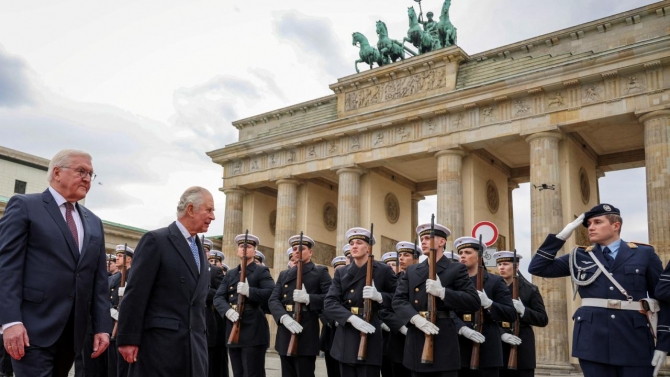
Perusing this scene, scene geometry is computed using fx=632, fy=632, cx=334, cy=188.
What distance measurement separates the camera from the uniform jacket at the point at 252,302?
349 inches

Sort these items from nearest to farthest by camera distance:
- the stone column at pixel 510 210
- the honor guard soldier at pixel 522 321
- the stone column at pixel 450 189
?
1. the honor guard soldier at pixel 522 321
2. the stone column at pixel 450 189
3. the stone column at pixel 510 210

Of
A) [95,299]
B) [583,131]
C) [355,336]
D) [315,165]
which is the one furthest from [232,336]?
[315,165]

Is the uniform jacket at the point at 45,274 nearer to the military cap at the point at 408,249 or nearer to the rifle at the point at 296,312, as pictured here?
the rifle at the point at 296,312

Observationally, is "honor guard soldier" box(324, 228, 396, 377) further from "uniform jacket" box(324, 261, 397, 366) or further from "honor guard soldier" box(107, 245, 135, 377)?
"honor guard soldier" box(107, 245, 135, 377)

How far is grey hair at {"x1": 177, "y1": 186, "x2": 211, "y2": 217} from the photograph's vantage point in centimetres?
520

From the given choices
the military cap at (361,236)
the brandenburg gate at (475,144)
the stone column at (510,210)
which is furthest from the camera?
the stone column at (510,210)

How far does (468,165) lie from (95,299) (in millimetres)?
22267

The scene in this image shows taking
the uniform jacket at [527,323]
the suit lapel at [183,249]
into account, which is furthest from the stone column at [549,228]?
the suit lapel at [183,249]

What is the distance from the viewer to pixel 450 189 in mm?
25047

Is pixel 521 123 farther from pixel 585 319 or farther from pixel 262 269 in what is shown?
pixel 585 319

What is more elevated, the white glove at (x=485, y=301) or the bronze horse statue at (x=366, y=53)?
the bronze horse statue at (x=366, y=53)

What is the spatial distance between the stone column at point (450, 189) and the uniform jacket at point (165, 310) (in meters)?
20.4

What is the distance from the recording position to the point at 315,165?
29531 mm

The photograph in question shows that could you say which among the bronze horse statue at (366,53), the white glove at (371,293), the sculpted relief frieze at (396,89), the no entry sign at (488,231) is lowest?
the white glove at (371,293)
